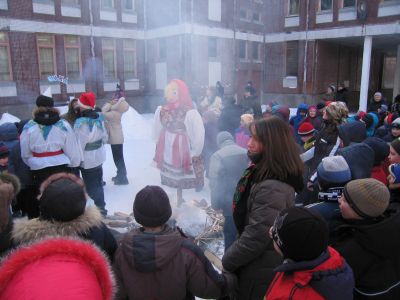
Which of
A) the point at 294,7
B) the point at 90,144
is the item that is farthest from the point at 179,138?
the point at 294,7

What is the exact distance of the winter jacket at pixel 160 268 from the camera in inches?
50.3

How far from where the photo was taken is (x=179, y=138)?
12.6 ft

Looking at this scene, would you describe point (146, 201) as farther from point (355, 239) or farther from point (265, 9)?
point (265, 9)

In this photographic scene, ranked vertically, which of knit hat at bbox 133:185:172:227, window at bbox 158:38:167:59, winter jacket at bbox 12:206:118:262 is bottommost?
winter jacket at bbox 12:206:118:262

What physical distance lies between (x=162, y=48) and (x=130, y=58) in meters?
1.76

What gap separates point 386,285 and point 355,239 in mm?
238

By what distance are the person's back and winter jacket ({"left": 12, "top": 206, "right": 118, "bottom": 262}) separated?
18 cm

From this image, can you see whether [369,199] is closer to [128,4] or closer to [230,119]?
[230,119]

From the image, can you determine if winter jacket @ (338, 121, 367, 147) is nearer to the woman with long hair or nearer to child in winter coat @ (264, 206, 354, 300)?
the woman with long hair

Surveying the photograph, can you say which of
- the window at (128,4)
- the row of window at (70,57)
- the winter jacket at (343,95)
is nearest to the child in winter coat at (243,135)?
the winter jacket at (343,95)

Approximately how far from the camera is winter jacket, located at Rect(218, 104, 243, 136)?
5.09 meters

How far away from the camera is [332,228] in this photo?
155cm

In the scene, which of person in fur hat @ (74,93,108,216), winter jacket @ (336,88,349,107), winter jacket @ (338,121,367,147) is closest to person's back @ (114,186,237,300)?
winter jacket @ (338,121,367,147)

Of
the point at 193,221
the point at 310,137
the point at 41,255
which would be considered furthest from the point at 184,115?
the point at 41,255
